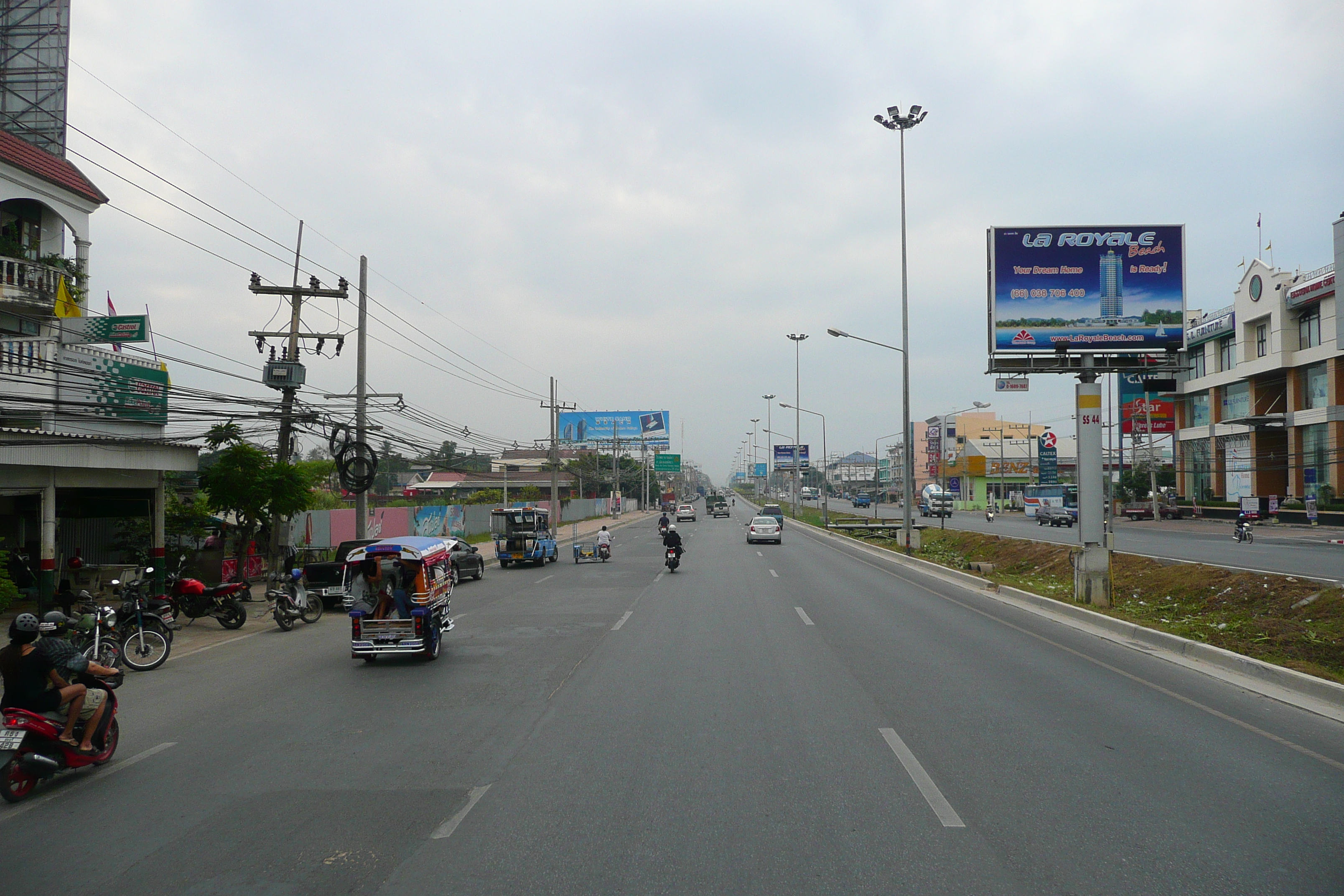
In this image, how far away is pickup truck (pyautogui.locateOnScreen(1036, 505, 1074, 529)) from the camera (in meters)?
55.4

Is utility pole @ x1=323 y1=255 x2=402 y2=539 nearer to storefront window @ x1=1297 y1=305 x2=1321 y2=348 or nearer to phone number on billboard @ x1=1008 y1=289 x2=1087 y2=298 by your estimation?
phone number on billboard @ x1=1008 y1=289 x2=1087 y2=298

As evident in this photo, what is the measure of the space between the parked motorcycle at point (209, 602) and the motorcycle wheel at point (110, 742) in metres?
9.62

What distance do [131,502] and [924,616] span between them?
71.3 feet

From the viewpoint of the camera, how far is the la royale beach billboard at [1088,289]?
19406 millimetres

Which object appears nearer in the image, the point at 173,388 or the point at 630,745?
the point at 630,745

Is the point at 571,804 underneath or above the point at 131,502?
underneath

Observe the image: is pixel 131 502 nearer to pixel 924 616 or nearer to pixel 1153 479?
pixel 924 616

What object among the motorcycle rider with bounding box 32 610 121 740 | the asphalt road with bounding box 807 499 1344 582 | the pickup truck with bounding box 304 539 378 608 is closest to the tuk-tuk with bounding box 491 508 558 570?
the pickup truck with bounding box 304 539 378 608

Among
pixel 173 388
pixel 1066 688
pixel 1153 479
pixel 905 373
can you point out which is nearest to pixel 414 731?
pixel 1066 688

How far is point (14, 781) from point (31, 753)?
0.22 m

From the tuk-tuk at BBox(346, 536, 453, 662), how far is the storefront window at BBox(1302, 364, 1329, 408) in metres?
55.1

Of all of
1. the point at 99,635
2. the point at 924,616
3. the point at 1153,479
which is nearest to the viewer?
the point at 99,635

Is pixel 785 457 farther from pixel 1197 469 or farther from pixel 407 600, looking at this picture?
pixel 407 600

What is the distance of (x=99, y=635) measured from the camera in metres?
11.5
